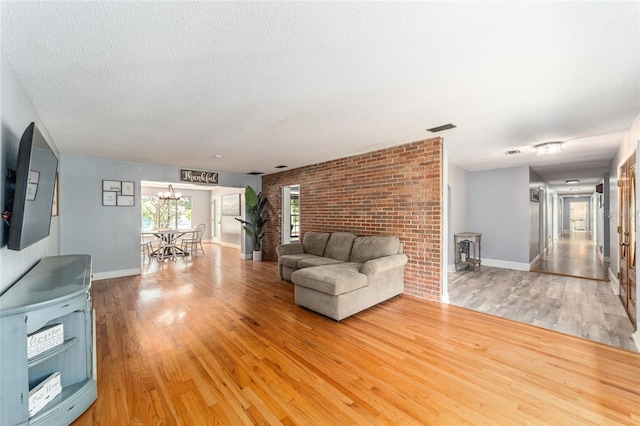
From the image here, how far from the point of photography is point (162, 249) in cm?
767

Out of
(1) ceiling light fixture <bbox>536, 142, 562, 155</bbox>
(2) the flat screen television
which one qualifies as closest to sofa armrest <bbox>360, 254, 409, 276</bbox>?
(1) ceiling light fixture <bbox>536, 142, 562, 155</bbox>

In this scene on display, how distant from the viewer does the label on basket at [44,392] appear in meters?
1.47

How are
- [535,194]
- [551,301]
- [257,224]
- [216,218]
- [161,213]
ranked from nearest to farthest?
[551,301] < [535,194] < [257,224] < [161,213] < [216,218]

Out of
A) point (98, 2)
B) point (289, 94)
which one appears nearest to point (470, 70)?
point (289, 94)

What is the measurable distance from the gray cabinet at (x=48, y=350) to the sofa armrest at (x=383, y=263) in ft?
8.80

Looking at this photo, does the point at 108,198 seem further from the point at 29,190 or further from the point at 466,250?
the point at 466,250

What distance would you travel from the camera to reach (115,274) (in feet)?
17.0

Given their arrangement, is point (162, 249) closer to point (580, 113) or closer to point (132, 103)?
point (132, 103)

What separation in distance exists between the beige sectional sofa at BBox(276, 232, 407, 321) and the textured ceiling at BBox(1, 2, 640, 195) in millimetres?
1710

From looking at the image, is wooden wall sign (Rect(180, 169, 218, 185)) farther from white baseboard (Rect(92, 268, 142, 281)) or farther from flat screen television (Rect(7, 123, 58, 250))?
flat screen television (Rect(7, 123, 58, 250))

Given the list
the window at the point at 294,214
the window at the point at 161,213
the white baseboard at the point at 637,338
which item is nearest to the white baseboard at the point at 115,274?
the window at the point at 294,214

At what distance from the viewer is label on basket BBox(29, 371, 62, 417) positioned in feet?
4.82

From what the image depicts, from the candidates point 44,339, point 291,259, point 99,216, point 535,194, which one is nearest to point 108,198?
point 99,216

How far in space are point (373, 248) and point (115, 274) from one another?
501 centimetres
